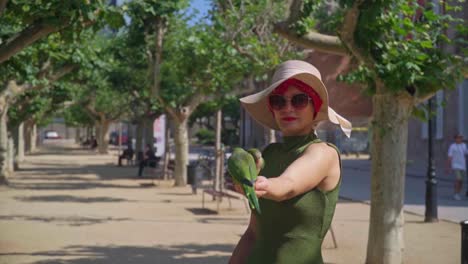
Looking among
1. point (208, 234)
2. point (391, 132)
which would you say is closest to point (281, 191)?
point (391, 132)

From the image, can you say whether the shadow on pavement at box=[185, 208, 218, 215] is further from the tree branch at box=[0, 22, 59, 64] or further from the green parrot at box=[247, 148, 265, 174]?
the green parrot at box=[247, 148, 265, 174]

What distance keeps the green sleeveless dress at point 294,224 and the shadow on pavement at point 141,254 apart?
6079 mm

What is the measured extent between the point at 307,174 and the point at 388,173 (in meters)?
5.19

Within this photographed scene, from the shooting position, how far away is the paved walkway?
9.29 m

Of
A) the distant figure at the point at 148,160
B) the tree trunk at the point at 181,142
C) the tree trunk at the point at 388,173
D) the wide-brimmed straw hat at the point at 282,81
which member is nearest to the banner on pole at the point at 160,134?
the distant figure at the point at 148,160

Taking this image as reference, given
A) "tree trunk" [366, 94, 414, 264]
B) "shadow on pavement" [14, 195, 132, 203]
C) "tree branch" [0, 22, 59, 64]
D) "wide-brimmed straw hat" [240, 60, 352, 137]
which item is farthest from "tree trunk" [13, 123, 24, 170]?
"wide-brimmed straw hat" [240, 60, 352, 137]

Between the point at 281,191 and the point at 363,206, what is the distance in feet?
46.4

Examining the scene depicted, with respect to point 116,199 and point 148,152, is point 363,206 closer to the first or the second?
point 116,199

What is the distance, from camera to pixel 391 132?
761cm

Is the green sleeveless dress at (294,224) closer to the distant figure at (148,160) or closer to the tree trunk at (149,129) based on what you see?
the distant figure at (148,160)

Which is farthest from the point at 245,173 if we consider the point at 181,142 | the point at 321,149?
the point at 181,142

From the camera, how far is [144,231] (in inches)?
464

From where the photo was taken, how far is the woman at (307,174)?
2775 millimetres

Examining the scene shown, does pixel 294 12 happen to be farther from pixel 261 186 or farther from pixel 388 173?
pixel 261 186
